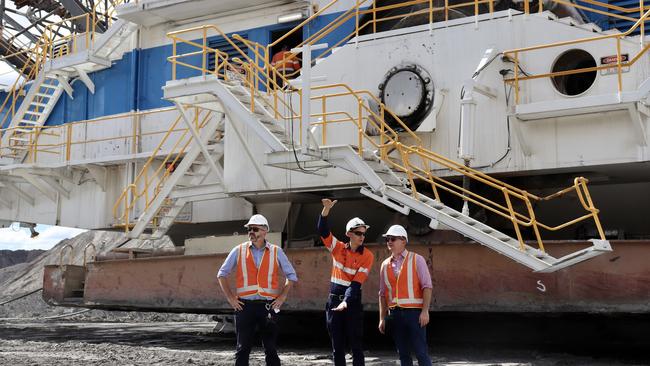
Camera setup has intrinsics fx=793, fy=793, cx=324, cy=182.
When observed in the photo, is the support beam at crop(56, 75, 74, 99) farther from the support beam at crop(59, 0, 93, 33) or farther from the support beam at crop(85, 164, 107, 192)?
A: the support beam at crop(59, 0, 93, 33)

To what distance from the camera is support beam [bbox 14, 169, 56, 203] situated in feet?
48.7

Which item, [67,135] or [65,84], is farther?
[65,84]

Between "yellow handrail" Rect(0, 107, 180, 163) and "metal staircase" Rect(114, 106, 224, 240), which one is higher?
"yellow handrail" Rect(0, 107, 180, 163)

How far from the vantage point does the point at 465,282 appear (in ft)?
31.0

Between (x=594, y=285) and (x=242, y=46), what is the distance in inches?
291

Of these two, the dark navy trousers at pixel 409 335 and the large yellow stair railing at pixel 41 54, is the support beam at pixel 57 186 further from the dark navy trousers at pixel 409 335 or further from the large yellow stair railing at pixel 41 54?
the dark navy trousers at pixel 409 335

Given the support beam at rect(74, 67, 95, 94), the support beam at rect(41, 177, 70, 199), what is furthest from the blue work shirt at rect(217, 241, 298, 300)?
the support beam at rect(74, 67, 95, 94)

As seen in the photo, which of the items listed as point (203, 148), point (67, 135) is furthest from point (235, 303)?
point (67, 135)

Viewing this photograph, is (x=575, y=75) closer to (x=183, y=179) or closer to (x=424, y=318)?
(x=424, y=318)

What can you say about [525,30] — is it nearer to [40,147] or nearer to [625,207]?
[625,207]

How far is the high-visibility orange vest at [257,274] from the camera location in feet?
21.7

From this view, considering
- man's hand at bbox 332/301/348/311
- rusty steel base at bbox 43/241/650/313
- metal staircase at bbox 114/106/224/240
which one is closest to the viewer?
man's hand at bbox 332/301/348/311

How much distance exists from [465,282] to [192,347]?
13.2 feet

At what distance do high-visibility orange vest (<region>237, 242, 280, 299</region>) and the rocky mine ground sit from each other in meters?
2.20
